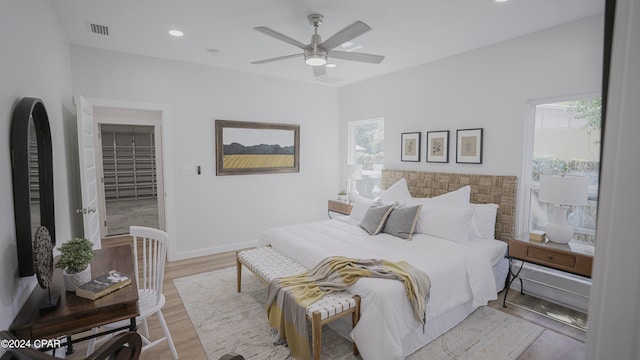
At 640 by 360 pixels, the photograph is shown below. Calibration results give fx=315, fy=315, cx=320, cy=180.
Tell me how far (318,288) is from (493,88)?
2959 mm

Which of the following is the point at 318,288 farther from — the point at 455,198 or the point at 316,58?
the point at 455,198

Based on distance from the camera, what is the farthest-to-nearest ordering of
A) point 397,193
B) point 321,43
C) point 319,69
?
point 397,193 < point 319,69 < point 321,43

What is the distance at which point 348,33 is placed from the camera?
7.92 feet

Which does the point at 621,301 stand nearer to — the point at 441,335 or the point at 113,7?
the point at 441,335

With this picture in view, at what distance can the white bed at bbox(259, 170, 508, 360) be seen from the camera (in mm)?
2203

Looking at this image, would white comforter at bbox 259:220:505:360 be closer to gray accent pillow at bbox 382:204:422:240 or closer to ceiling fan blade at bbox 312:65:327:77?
gray accent pillow at bbox 382:204:422:240

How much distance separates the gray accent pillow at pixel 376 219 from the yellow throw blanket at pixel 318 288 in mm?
924

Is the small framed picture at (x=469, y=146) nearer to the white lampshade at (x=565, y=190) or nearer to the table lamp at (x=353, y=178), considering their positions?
the white lampshade at (x=565, y=190)

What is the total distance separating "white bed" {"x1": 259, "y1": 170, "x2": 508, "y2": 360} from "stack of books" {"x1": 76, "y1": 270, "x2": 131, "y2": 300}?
1.53 meters

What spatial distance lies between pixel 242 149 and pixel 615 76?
15.3ft

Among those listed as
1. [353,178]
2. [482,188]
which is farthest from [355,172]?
[482,188]

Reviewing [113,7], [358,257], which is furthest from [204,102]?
[358,257]

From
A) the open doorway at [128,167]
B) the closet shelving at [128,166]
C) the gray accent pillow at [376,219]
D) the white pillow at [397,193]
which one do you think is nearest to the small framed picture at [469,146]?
the white pillow at [397,193]

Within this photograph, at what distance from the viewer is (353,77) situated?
508cm
